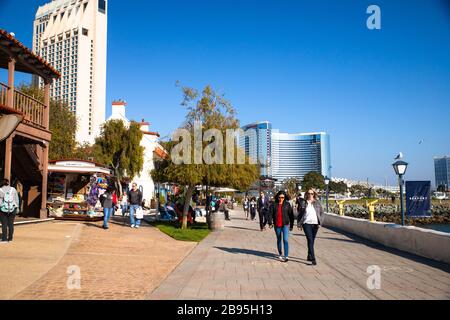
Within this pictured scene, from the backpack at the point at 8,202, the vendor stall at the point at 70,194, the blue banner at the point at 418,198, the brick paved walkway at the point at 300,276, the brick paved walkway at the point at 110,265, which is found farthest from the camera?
the vendor stall at the point at 70,194

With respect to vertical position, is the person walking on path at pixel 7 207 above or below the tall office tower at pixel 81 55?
below

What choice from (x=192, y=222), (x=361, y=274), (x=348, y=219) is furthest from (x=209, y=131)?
(x=361, y=274)

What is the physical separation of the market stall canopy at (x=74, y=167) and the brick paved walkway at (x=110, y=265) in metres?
5.60

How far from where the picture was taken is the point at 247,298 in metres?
5.71

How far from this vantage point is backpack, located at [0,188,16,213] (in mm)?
9211

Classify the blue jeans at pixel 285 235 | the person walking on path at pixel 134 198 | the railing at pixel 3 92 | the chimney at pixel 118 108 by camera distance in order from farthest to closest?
1. the chimney at pixel 118 108
2. the person walking on path at pixel 134 198
3. the railing at pixel 3 92
4. the blue jeans at pixel 285 235

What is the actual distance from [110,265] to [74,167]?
39.2 feet

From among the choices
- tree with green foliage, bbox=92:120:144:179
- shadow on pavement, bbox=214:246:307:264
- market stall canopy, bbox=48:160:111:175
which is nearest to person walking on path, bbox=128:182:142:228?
market stall canopy, bbox=48:160:111:175

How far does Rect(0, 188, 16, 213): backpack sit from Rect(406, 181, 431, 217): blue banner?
15239 mm

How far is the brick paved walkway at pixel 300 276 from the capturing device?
6.00m

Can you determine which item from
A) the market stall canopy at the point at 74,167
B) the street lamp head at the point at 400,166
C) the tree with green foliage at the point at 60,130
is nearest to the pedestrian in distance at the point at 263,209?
the market stall canopy at the point at 74,167

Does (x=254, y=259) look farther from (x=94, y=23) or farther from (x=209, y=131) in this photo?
(x=94, y=23)

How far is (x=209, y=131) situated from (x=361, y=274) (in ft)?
31.4

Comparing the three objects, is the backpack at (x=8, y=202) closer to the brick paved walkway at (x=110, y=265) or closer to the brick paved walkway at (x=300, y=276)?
the brick paved walkway at (x=110, y=265)
